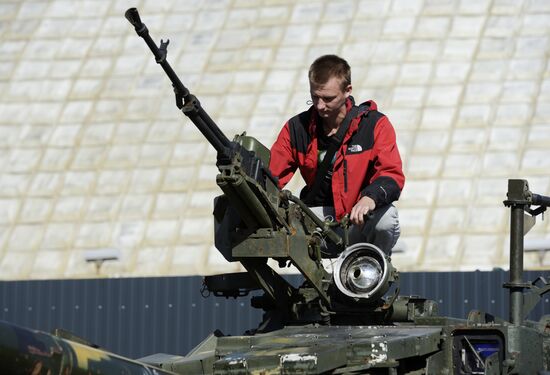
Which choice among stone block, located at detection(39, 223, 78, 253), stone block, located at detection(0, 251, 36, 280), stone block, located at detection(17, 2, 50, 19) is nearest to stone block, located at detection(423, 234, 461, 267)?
stone block, located at detection(39, 223, 78, 253)

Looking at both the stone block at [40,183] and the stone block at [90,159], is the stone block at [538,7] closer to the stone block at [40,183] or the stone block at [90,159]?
the stone block at [90,159]

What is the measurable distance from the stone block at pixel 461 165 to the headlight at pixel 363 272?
2126 centimetres

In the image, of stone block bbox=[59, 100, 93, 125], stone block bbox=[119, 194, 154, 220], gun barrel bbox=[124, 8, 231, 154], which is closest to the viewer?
gun barrel bbox=[124, 8, 231, 154]

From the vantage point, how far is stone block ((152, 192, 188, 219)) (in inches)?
1328

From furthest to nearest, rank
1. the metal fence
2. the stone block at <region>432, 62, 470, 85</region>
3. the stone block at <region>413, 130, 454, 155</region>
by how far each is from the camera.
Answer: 1. the stone block at <region>432, 62, 470, 85</region>
2. the stone block at <region>413, 130, 454, 155</region>
3. the metal fence

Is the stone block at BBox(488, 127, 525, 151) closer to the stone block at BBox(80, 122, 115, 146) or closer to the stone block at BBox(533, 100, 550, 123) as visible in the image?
the stone block at BBox(533, 100, 550, 123)

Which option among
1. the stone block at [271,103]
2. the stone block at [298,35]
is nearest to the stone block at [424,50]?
the stone block at [298,35]

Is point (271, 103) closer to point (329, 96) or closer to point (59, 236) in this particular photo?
point (59, 236)

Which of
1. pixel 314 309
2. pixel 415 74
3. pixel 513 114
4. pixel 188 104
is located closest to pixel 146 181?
pixel 415 74

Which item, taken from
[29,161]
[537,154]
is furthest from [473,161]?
[29,161]

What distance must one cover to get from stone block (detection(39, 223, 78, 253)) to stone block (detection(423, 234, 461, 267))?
28.3 ft

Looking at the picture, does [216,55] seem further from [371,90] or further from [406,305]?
[406,305]

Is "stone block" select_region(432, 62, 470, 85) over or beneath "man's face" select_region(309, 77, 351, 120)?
over

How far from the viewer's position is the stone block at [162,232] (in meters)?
33.2
